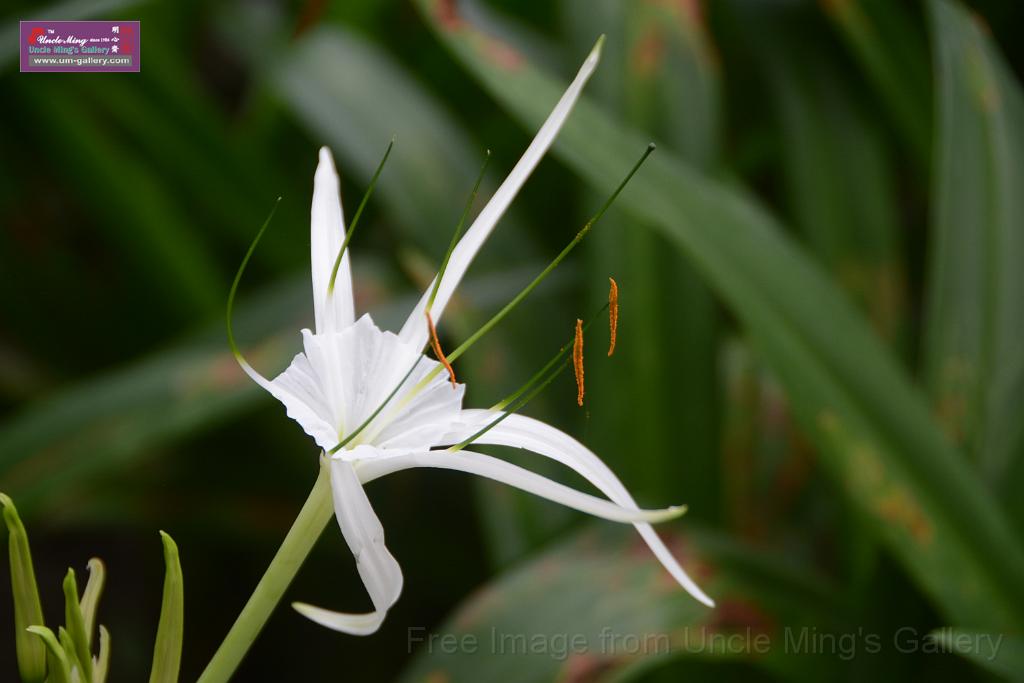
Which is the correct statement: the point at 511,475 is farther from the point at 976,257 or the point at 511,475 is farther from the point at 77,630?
the point at 976,257

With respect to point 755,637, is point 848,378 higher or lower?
higher

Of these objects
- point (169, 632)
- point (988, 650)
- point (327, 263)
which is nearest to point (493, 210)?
point (327, 263)

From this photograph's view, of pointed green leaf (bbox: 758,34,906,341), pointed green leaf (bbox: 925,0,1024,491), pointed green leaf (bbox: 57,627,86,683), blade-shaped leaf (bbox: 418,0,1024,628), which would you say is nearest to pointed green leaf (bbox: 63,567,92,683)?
pointed green leaf (bbox: 57,627,86,683)

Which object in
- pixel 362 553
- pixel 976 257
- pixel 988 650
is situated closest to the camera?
pixel 362 553

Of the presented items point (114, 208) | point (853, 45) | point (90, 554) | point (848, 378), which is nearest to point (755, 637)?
point (848, 378)

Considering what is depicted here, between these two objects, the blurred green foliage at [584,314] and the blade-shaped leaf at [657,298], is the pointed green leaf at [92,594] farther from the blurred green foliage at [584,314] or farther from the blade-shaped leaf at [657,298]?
the blade-shaped leaf at [657,298]

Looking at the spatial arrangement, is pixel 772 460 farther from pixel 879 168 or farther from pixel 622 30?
pixel 622 30
